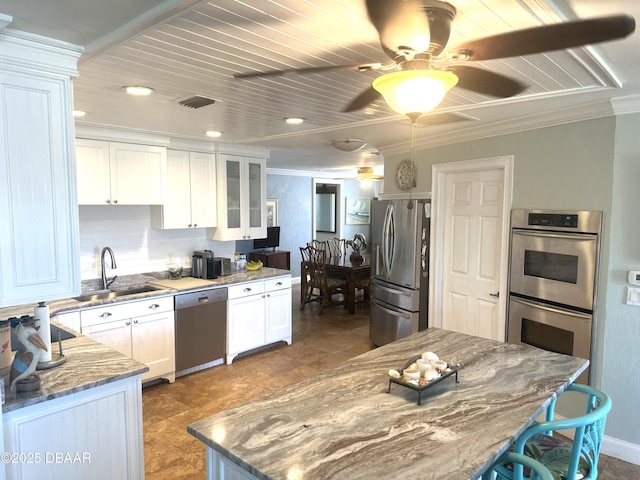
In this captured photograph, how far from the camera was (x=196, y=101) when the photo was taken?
8.85 feet

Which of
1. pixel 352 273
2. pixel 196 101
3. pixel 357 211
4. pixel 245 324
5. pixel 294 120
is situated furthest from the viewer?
pixel 357 211

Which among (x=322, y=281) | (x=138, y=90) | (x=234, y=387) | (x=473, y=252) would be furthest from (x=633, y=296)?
(x=322, y=281)

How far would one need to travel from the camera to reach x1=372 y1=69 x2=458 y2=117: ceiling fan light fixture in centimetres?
136

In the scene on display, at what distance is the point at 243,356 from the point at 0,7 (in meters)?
3.73

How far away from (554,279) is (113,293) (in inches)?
142

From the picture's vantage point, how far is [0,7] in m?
1.48

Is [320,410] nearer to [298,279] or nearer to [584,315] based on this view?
[584,315]

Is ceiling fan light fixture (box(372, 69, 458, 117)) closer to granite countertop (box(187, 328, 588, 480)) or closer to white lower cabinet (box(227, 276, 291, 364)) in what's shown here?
granite countertop (box(187, 328, 588, 480))

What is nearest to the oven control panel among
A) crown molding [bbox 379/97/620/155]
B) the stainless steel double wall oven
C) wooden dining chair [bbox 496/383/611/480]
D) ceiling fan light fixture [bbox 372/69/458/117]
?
the stainless steel double wall oven

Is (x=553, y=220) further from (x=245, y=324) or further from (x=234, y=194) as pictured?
(x=234, y=194)

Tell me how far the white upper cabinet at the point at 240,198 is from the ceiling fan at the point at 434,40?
10.8ft

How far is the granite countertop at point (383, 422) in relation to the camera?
1.35m

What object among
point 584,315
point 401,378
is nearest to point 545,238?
point 584,315

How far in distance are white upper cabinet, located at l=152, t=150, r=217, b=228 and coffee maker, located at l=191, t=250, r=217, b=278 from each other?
0.32 meters
